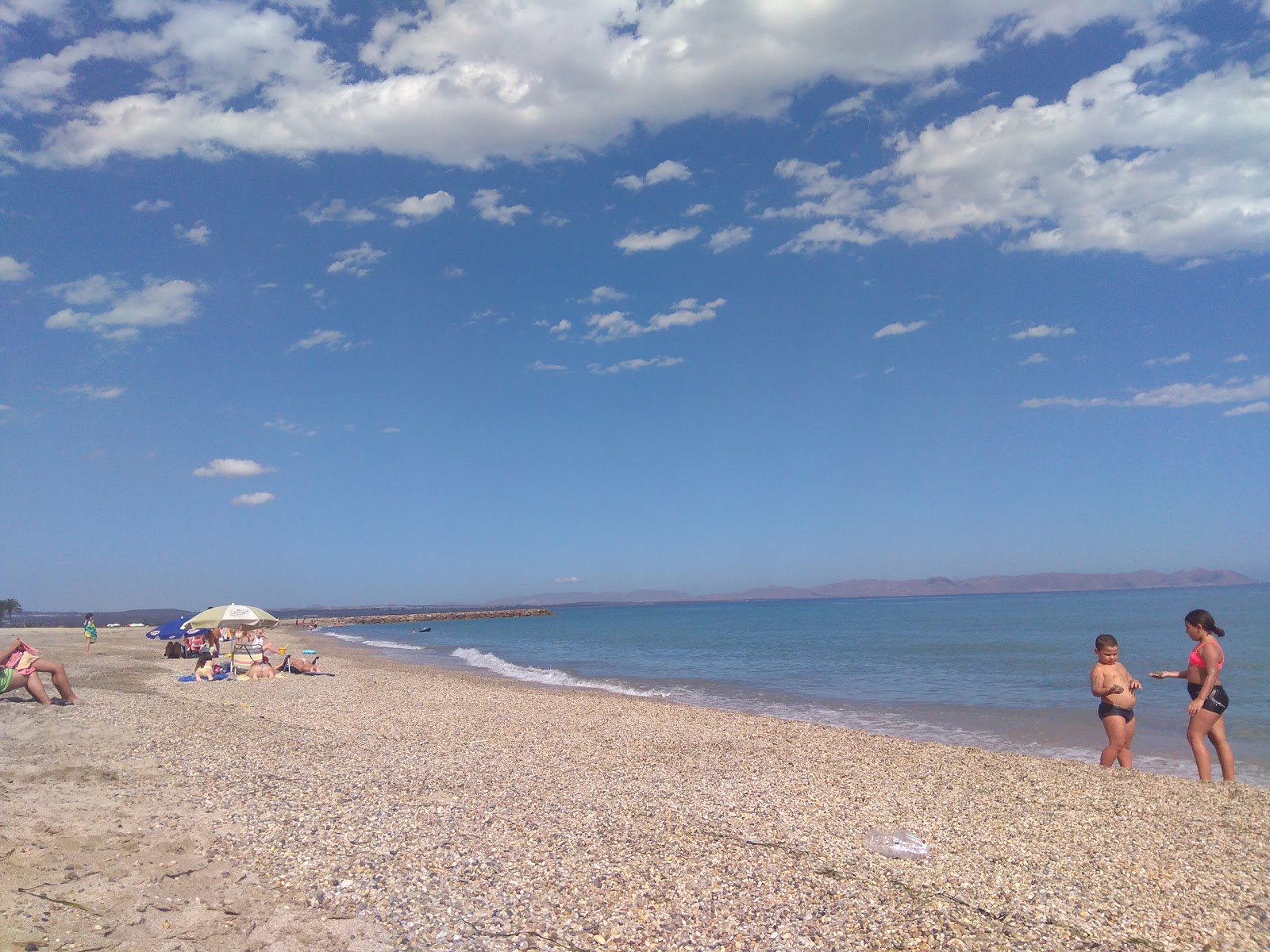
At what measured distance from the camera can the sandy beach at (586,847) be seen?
4.96 m

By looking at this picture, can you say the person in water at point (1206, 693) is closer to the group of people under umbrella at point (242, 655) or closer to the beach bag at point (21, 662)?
the beach bag at point (21, 662)

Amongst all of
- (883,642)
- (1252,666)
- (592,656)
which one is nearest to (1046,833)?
(1252,666)

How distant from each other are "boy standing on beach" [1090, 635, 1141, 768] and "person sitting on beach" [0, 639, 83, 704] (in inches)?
600

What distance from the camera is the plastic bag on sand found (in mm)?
Answer: 6711

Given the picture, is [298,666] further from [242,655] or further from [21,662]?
[21,662]

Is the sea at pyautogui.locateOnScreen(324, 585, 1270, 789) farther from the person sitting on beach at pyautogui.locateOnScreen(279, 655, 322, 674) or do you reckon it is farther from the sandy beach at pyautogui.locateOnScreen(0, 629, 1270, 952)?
the person sitting on beach at pyautogui.locateOnScreen(279, 655, 322, 674)

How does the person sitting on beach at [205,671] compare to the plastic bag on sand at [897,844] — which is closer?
the plastic bag on sand at [897,844]

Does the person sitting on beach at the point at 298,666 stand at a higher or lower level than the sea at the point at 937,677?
higher

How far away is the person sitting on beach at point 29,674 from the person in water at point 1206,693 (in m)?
16.0

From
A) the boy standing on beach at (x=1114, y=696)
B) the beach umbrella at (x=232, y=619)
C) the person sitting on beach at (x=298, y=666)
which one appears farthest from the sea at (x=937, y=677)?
the beach umbrella at (x=232, y=619)

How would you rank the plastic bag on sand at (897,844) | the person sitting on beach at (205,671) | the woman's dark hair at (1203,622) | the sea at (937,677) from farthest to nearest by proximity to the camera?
the person sitting on beach at (205,671), the sea at (937,677), the woman's dark hair at (1203,622), the plastic bag on sand at (897,844)

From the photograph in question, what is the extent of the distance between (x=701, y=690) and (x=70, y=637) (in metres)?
46.1

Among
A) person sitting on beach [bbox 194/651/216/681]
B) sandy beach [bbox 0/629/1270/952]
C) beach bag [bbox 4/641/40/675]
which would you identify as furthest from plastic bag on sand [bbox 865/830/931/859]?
person sitting on beach [bbox 194/651/216/681]

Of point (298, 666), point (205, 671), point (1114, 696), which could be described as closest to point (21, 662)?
point (205, 671)
